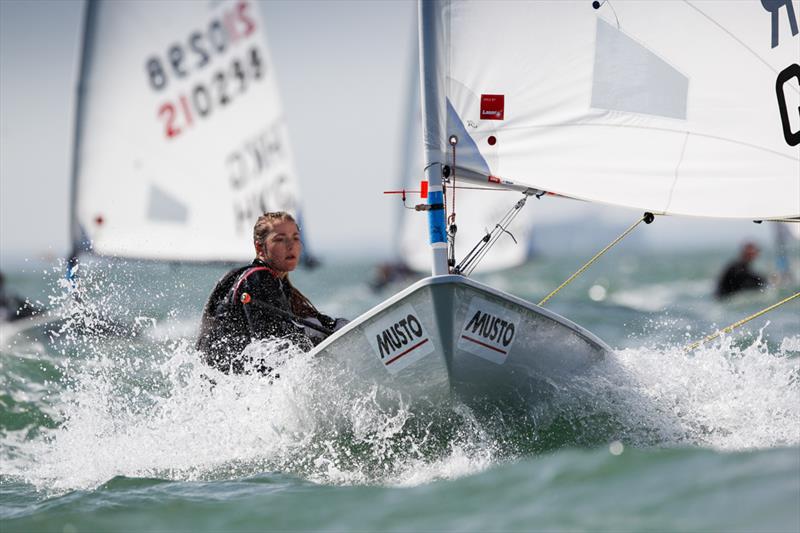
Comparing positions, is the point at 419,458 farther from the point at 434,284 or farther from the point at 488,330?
the point at 434,284

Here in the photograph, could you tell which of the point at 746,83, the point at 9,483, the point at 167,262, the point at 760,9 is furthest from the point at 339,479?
the point at 167,262

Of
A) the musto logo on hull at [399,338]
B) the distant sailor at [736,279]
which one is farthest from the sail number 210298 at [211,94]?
the distant sailor at [736,279]

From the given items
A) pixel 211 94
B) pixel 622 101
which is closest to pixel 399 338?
pixel 622 101

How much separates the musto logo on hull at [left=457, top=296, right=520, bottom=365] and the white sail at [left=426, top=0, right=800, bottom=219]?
0.78 meters

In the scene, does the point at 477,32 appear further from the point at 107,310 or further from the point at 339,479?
the point at 107,310

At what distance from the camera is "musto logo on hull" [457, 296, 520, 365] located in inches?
150

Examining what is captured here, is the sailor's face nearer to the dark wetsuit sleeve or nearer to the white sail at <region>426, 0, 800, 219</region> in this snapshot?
the dark wetsuit sleeve

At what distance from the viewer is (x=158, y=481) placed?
13.3 ft

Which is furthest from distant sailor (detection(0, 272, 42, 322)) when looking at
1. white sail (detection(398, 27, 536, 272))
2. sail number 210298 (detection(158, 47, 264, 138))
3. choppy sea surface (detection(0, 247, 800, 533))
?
white sail (detection(398, 27, 536, 272))

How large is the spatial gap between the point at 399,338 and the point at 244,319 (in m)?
0.82

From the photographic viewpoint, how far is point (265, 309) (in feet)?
13.9

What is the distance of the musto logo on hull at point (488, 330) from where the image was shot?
12.5ft

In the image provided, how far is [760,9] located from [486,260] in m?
14.0

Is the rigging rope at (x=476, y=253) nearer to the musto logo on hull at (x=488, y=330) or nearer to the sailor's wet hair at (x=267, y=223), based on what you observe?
the musto logo on hull at (x=488, y=330)
